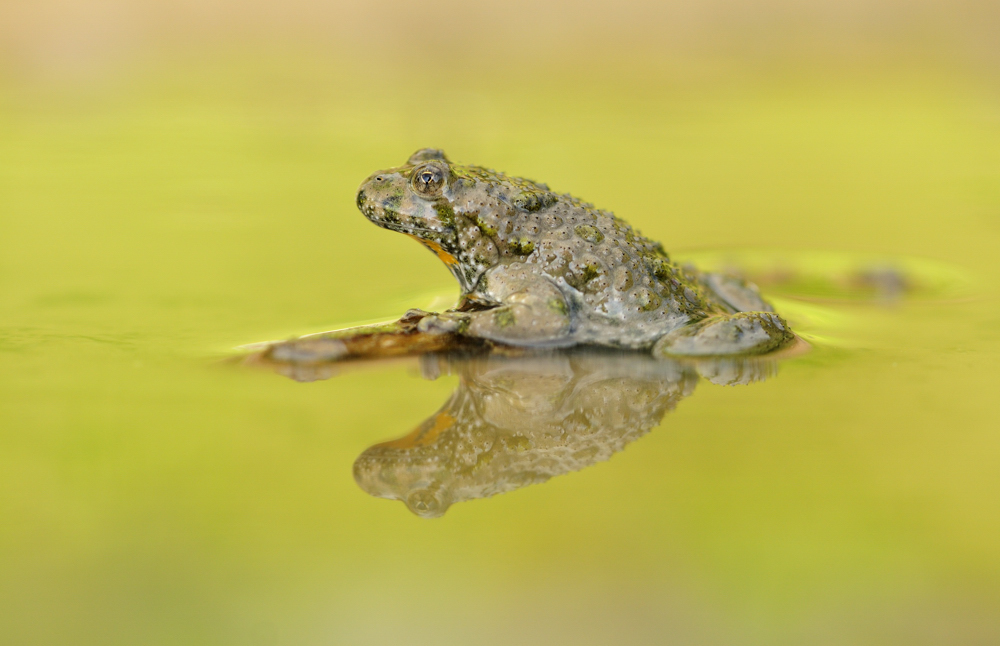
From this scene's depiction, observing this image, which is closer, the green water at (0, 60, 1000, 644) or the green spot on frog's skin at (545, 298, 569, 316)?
the green water at (0, 60, 1000, 644)

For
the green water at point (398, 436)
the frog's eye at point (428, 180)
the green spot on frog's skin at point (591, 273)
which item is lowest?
A: the green water at point (398, 436)

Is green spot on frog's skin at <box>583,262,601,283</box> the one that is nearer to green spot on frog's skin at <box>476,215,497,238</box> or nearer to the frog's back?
the frog's back

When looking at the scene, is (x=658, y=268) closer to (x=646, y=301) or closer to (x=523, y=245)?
(x=646, y=301)

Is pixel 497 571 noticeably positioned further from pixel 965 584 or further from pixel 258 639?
pixel 965 584

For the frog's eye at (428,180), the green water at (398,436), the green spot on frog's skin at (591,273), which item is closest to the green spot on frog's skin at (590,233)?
the green spot on frog's skin at (591,273)

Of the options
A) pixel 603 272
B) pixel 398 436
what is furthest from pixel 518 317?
pixel 398 436

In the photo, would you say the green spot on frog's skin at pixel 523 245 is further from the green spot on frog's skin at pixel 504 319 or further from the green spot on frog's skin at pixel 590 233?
the green spot on frog's skin at pixel 504 319

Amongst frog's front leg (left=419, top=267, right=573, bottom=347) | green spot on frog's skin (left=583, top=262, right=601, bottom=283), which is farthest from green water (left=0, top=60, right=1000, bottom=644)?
green spot on frog's skin (left=583, top=262, right=601, bottom=283)
